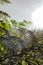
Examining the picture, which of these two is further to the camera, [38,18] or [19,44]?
[38,18]

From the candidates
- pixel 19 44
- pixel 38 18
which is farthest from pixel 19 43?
pixel 38 18

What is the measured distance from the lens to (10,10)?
7.05ft

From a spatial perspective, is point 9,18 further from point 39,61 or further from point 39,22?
point 39,61

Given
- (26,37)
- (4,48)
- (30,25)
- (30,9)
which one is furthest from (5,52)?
(30,9)

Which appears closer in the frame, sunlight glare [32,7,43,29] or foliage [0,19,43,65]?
foliage [0,19,43,65]

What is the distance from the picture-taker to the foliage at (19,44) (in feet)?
6.64

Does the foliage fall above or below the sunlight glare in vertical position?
below

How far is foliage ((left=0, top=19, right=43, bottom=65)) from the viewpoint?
2.03 metres

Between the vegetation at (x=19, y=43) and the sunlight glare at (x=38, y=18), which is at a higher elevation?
the sunlight glare at (x=38, y=18)

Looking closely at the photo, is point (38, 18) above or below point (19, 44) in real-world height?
above

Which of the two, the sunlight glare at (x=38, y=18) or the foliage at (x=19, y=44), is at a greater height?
the sunlight glare at (x=38, y=18)

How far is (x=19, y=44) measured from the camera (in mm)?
2088

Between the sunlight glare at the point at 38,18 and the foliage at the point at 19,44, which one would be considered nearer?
the foliage at the point at 19,44

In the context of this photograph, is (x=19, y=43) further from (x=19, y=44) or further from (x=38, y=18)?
(x=38, y=18)
